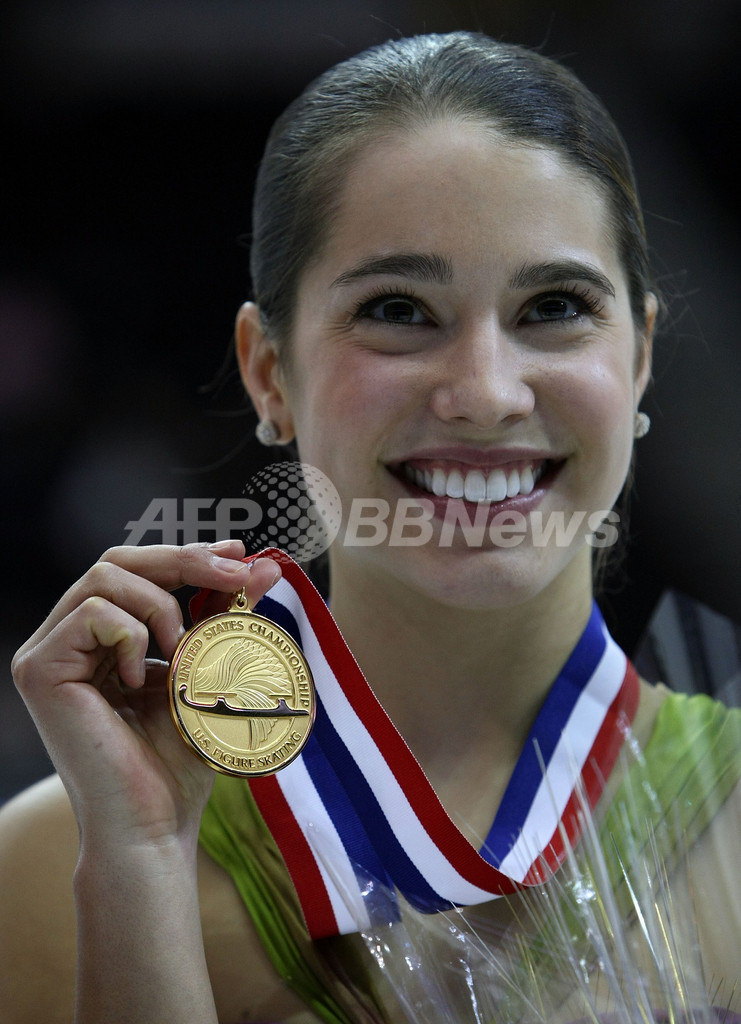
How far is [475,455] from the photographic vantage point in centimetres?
134

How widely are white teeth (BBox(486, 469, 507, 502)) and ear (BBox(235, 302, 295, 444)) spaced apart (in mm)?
402

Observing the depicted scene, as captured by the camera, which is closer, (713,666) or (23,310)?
(713,666)

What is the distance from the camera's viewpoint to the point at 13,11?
242 cm

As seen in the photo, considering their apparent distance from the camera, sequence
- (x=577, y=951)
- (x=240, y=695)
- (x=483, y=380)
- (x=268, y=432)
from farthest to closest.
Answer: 1. (x=268, y=432)
2. (x=483, y=380)
3. (x=240, y=695)
4. (x=577, y=951)

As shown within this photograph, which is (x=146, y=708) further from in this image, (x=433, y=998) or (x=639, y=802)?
(x=639, y=802)

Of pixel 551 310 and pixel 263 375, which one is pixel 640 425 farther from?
pixel 263 375

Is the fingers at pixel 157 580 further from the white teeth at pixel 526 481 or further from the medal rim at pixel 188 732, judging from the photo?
the white teeth at pixel 526 481

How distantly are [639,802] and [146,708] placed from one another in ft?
1.89

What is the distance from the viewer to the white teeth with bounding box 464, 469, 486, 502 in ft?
4.46

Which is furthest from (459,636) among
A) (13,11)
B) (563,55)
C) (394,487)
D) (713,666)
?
(13,11)

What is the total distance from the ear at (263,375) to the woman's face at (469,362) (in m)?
0.20

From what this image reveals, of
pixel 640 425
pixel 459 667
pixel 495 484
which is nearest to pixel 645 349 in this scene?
pixel 640 425

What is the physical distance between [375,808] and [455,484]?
0.42 meters

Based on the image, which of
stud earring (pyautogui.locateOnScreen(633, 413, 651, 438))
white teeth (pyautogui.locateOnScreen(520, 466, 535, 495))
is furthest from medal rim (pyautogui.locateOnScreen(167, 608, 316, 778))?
stud earring (pyautogui.locateOnScreen(633, 413, 651, 438))
